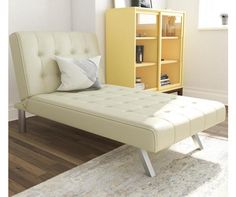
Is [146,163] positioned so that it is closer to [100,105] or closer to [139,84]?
[100,105]

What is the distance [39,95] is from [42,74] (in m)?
0.20

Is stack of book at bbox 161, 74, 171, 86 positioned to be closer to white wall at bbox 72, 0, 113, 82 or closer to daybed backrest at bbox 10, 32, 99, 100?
white wall at bbox 72, 0, 113, 82

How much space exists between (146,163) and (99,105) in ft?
1.73

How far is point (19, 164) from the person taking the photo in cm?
196

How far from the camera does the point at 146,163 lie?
5.77ft

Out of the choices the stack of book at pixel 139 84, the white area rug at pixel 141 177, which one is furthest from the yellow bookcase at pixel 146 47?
the white area rug at pixel 141 177

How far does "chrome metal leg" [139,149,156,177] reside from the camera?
68.8 inches

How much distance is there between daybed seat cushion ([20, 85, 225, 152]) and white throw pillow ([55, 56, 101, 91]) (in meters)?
0.07

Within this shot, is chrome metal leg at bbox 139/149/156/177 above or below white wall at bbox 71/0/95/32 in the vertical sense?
below

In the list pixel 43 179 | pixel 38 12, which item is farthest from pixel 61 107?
pixel 38 12

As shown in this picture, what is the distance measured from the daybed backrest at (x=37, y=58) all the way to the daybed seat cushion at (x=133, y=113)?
12cm

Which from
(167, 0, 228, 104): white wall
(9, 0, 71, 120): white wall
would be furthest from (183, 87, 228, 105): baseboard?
(9, 0, 71, 120): white wall

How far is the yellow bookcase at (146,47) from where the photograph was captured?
119 inches
